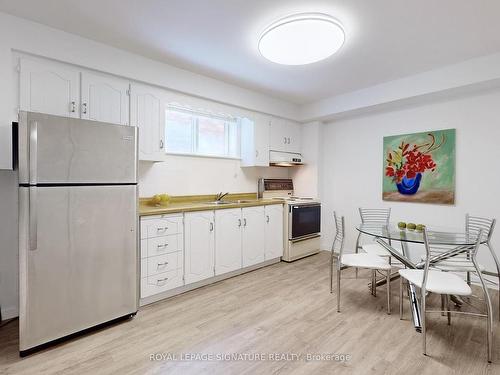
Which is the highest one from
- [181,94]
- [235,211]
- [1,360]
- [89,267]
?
[181,94]

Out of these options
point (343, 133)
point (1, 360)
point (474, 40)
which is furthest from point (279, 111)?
point (1, 360)

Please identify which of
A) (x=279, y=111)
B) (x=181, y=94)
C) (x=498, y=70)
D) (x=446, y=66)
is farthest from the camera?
(x=279, y=111)

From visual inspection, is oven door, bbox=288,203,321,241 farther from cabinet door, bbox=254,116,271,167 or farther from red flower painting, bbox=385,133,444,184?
red flower painting, bbox=385,133,444,184

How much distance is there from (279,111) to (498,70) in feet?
8.55

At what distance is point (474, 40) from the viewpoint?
2463mm

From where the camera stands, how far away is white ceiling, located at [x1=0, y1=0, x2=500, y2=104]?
1996 mm

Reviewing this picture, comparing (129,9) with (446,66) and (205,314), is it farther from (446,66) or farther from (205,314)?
(446,66)

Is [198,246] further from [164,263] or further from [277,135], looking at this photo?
[277,135]

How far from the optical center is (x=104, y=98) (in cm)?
261

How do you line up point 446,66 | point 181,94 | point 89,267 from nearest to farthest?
1. point 89,267
2. point 446,66
3. point 181,94

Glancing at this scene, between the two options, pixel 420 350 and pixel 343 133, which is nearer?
pixel 420 350

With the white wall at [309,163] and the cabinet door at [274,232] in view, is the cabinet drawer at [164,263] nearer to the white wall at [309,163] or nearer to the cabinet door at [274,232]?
the cabinet door at [274,232]

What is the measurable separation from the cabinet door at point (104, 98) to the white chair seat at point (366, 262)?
2648 millimetres

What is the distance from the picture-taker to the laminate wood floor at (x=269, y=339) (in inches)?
69.1
